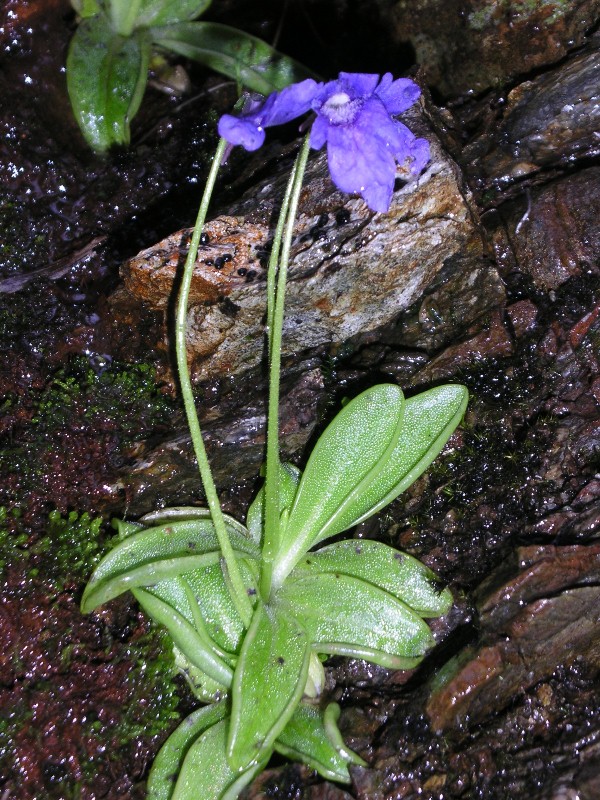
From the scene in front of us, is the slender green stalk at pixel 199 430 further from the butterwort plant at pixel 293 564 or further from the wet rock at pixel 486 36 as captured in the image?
the wet rock at pixel 486 36

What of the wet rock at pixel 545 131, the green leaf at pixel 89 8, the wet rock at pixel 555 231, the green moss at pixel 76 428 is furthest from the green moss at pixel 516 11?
the green moss at pixel 76 428

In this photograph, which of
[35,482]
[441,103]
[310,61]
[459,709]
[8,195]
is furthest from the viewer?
[310,61]

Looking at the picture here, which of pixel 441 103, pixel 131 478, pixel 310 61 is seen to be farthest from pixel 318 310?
pixel 310 61

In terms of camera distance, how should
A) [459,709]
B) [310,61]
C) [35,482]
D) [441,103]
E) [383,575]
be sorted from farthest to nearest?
1. [310,61]
2. [441,103]
3. [35,482]
4. [383,575]
5. [459,709]

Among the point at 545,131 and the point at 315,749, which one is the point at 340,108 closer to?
the point at 545,131

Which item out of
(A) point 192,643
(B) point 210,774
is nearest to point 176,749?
(B) point 210,774

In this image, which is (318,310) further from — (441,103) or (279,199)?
(441,103)

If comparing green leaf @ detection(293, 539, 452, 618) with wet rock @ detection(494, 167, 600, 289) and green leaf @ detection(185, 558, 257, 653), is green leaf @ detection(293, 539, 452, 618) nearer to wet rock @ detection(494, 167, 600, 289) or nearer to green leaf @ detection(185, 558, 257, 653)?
green leaf @ detection(185, 558, 257, 653)
